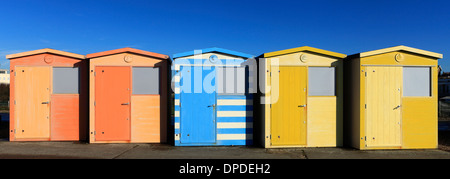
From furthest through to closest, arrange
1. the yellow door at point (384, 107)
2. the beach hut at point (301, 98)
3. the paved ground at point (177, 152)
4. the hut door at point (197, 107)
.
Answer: the hut door at point (197, 107), the beach hut at point (301, 98), the yellow door at point (384, 107), the paved ground at point (177, 152)

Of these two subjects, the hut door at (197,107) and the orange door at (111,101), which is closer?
the hut door at (197,107)

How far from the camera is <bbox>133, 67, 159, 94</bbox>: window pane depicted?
7836mm

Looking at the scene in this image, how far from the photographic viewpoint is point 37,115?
26.4 ft

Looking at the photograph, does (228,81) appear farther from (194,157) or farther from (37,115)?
(37,115)

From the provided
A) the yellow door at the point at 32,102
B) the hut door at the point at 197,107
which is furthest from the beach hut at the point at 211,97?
the yellow door at the point at 32,102

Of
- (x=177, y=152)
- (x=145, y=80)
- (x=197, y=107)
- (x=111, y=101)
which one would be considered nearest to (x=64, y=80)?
(x=111, y=101)

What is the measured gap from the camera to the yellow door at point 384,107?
7191mm

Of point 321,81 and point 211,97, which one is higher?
point 321,81

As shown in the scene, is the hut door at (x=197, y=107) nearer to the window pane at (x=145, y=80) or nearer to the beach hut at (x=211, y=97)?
the beach hut at (x=211, y=97)

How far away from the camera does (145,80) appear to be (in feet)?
25.7

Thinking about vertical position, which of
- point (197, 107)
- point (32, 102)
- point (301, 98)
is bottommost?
point (197, 107)

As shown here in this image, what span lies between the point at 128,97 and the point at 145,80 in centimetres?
59

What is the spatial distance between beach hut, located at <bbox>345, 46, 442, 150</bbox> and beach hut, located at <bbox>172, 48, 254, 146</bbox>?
2547mm

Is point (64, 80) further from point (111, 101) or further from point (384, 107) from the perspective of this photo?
point (384, 107)
